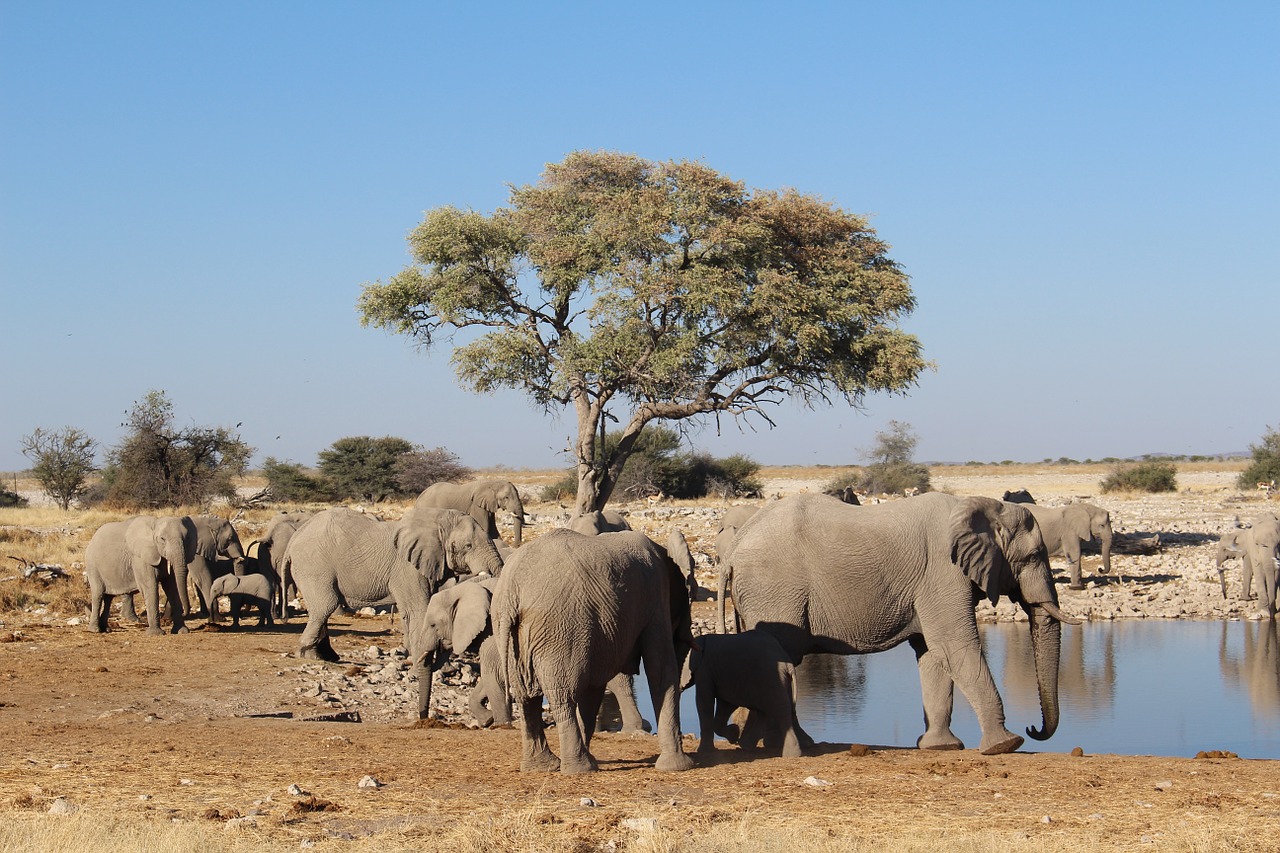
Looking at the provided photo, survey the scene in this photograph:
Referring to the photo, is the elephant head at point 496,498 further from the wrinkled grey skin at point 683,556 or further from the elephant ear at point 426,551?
the elephant ear at point 426,551

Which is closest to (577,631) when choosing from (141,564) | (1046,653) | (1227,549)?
(1046,653)

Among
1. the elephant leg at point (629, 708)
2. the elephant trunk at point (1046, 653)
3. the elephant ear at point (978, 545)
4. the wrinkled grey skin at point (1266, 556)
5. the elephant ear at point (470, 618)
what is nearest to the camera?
the elephant ear at point (978, 545)

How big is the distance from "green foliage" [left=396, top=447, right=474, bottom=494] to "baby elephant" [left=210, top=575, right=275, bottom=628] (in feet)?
108

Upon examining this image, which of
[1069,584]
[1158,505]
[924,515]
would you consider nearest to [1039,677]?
[924,515]

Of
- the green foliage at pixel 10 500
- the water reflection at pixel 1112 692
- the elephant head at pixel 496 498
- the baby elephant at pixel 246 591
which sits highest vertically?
the elephant head at pixel 496 498

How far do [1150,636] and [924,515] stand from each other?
42.3 feet

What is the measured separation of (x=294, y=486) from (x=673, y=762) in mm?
49181

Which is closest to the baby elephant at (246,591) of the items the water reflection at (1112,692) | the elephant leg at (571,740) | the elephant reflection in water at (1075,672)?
the water reflection at (1112,692)

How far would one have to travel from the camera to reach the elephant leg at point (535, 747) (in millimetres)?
10047

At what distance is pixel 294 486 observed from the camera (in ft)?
188

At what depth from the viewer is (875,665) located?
21.3 meters

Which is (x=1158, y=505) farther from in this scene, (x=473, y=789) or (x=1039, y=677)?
(x=473, y=789)

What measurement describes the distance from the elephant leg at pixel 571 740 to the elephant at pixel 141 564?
11315 millimetres

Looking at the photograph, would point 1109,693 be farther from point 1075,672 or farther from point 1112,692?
point 1075,672
